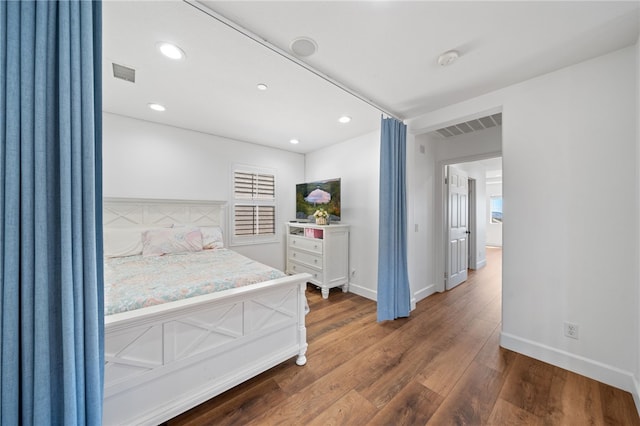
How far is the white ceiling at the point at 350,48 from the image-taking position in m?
1.35

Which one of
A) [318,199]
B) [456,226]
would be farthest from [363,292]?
[456,226]

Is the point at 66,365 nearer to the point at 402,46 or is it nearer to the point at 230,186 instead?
the point at 402,46

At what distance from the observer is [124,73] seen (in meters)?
1.97

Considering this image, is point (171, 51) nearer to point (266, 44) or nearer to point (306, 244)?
point (266, 44)

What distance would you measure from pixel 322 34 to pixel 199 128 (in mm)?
2473

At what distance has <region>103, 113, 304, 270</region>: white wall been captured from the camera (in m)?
2.87

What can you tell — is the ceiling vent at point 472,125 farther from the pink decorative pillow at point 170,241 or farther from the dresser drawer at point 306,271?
the pink decorative pillow at point 170,241

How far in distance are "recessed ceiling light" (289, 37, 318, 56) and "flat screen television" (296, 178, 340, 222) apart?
2.01 metres

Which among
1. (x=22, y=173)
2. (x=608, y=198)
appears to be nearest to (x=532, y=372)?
(x=608, y=198)

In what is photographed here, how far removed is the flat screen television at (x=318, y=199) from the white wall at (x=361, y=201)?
21cm

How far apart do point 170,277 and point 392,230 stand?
2.12 m

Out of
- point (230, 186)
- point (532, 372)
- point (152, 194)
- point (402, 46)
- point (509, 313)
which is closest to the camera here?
point (402, 46)

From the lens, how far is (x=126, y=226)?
9.53ft

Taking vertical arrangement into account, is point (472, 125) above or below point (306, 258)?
above
